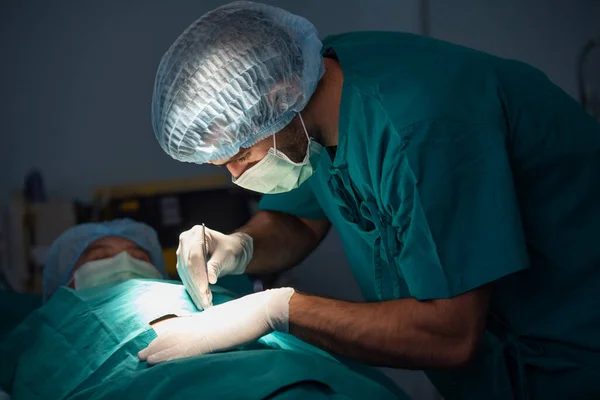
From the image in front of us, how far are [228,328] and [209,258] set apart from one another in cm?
44

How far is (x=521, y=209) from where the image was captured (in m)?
1.24

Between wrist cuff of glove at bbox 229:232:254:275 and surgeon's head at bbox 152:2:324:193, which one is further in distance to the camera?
wrist cuff of glove at bbox 229:232:254:275

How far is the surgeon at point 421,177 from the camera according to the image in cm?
113

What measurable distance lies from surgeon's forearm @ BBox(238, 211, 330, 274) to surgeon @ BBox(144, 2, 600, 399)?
0.44 metres

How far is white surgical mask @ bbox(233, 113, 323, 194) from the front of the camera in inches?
54.0

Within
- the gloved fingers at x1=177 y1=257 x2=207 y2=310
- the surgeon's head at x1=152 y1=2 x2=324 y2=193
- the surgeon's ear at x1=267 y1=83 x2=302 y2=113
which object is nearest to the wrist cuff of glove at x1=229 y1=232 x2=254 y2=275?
the gloved fingers at x1=177 y1=257 x2=207 y2=310

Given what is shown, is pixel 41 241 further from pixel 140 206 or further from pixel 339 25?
pixel 339 25

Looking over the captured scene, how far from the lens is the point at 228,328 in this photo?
1358 millimetres

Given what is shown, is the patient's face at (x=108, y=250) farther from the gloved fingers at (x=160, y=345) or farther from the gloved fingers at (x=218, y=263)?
the gloved fingers at (x=160, y=345)

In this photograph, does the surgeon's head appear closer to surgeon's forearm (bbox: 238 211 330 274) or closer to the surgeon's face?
the surgeon's face

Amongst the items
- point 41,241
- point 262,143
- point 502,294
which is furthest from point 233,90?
point 41,241

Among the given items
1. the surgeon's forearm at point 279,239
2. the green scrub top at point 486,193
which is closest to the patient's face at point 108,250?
the surgeon's forearm at point 279,239

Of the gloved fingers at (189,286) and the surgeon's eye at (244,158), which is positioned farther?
the gloved fingers at (189,286)

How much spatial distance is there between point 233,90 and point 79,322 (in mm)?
799
